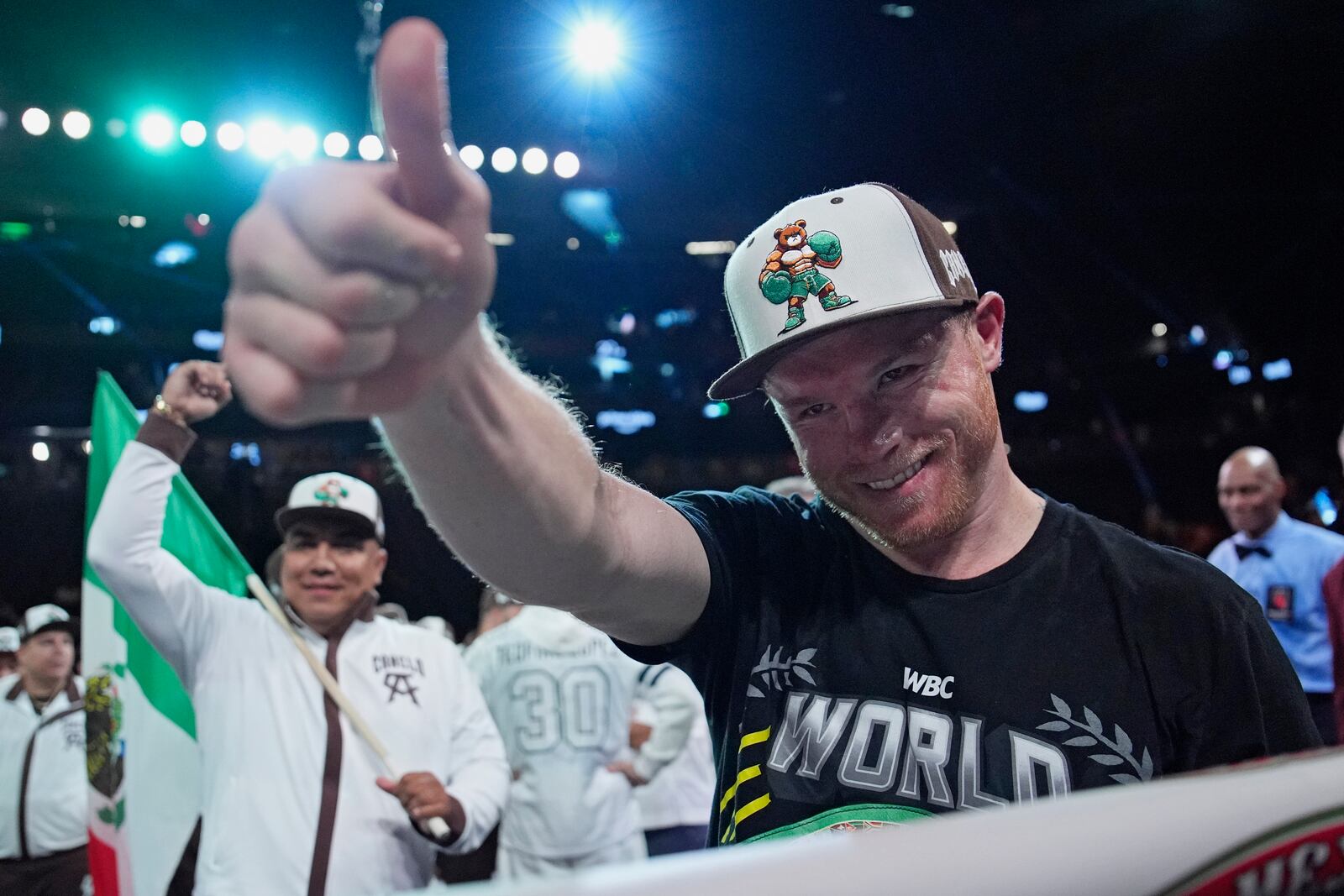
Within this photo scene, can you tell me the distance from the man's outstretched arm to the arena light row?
7.61 metres

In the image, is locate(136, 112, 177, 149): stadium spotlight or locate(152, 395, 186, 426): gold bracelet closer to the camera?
locate(152, 395, 186, 426): gold bracelet

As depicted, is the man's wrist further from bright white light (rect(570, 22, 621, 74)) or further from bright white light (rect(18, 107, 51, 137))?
bright white light (rect(18, 107, 51, 137))

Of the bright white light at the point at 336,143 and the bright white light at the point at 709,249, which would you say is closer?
the bright white light at the point at 336,143

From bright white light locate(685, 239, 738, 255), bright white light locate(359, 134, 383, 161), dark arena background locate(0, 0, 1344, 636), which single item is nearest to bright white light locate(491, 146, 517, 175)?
dark arena background locate(0, 0, 1344, 636)

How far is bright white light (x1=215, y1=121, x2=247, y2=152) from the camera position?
26.9ft

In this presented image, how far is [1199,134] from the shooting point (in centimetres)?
884

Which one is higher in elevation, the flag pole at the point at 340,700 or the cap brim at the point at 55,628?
the cap brim at the point at 55,628

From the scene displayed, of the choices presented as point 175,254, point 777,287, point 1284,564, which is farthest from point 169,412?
point 175,254

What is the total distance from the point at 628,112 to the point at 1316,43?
577cm

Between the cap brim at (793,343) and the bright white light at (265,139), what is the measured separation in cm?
813

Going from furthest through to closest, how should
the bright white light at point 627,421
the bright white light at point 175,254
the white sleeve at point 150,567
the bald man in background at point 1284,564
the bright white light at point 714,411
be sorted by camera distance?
the bright white light at point 714,411 < the bright white light at point 627,421 < the bright white light at point 175,254 < the bald man in background at point 1284,564 < the white sleeve at point 150,567

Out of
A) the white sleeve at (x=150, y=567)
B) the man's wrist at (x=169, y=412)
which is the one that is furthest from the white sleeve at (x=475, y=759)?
the man's wrist at (x=169, y=412)

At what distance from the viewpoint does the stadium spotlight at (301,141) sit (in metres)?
8.33

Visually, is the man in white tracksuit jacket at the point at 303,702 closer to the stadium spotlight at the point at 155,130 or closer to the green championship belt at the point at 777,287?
the green championship belt at the point at 777,287
